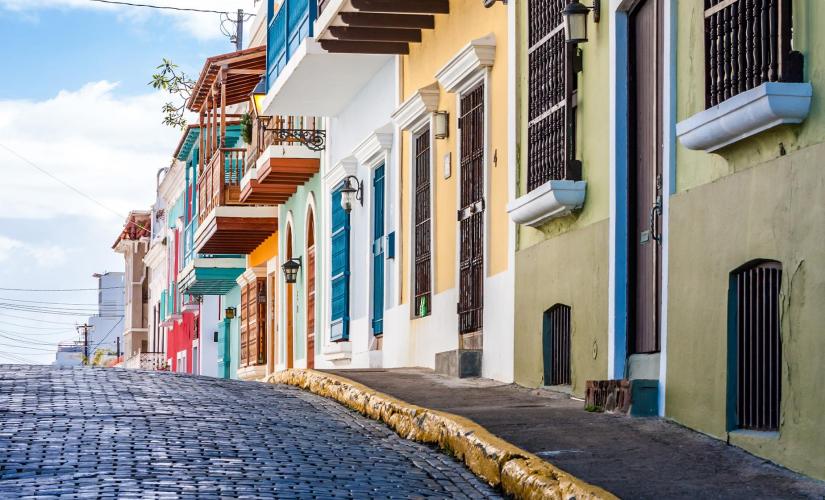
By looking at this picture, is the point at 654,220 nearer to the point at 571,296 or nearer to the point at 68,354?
the point at 571,296

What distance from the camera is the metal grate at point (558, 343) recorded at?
11383 millimetres

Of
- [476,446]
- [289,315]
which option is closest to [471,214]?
[476,446]

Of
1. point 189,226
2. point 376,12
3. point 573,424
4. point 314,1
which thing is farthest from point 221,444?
point 189,226

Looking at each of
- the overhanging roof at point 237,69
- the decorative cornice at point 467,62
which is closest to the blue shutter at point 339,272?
the overhanging roof at point 237,69

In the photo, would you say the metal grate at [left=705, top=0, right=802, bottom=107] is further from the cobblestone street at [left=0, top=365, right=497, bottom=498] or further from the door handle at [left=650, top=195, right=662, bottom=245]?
the cobblestone street at [left=0, top=365, right=497, bottom=498]

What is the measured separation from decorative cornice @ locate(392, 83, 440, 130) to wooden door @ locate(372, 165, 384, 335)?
2069 mm

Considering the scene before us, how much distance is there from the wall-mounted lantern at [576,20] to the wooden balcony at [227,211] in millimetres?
15223

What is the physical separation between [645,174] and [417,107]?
6.22 metres

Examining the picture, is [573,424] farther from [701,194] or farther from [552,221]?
[552,221]

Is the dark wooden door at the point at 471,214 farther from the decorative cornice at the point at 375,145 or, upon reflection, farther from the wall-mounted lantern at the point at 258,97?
the wall-mounted lantern at the point at 258,97

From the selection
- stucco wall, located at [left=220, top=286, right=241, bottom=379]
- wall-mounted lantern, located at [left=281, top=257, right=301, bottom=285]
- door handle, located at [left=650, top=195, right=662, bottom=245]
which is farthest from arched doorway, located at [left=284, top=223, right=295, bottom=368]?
door handle, located at [left=650, top=195, right=662, bottom=245]

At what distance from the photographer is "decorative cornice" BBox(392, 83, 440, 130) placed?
15602mm

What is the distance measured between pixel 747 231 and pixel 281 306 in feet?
60.9

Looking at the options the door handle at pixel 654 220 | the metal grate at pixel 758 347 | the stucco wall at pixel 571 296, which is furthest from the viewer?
the stucco wall at pixel 571 296
